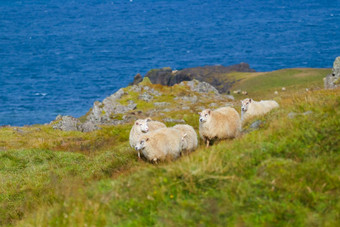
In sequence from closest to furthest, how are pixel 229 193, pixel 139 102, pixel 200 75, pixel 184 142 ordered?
pixel 229 193 → pixel 184 142 → pixel 139 102 → pixel 200 75

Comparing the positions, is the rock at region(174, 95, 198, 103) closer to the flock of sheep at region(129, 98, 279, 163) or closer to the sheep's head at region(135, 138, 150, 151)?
the flock of sheep at region(129, 98, 279, 163)

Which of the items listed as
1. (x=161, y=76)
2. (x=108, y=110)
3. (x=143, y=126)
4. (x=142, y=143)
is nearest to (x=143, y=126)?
(x=143, y=126)

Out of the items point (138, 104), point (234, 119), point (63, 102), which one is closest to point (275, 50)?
point (63, 102)

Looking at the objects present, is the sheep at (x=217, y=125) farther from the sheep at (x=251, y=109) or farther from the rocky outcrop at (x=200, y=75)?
the rocky outcrop at (x=200, y=75)

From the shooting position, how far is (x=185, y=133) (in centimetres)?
1630

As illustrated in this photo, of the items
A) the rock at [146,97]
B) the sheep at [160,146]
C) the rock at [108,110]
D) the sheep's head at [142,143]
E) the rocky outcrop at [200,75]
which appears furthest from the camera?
the rocky outcrop at [200,75]

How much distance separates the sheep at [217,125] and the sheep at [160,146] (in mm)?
2016

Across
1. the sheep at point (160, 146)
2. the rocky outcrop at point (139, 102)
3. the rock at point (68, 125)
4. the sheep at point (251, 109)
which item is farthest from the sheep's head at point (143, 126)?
the rocky outcrop at point (139, 102)

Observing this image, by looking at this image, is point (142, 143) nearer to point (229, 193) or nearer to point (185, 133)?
point (185, 133)

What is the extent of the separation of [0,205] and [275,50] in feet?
626

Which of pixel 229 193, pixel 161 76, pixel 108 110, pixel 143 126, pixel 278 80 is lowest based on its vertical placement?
pixel 161 76

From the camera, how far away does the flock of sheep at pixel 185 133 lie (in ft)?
48.7

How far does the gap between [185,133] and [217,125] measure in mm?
1618

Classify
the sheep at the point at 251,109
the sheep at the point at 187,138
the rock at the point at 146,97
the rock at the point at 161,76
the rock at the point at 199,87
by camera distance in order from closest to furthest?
the sheep at the point at 187,138, the sheep at the point at 251,109, the rock at the point at 146,97, the rock at the point at 199,87, the rock at the point at 161,76
